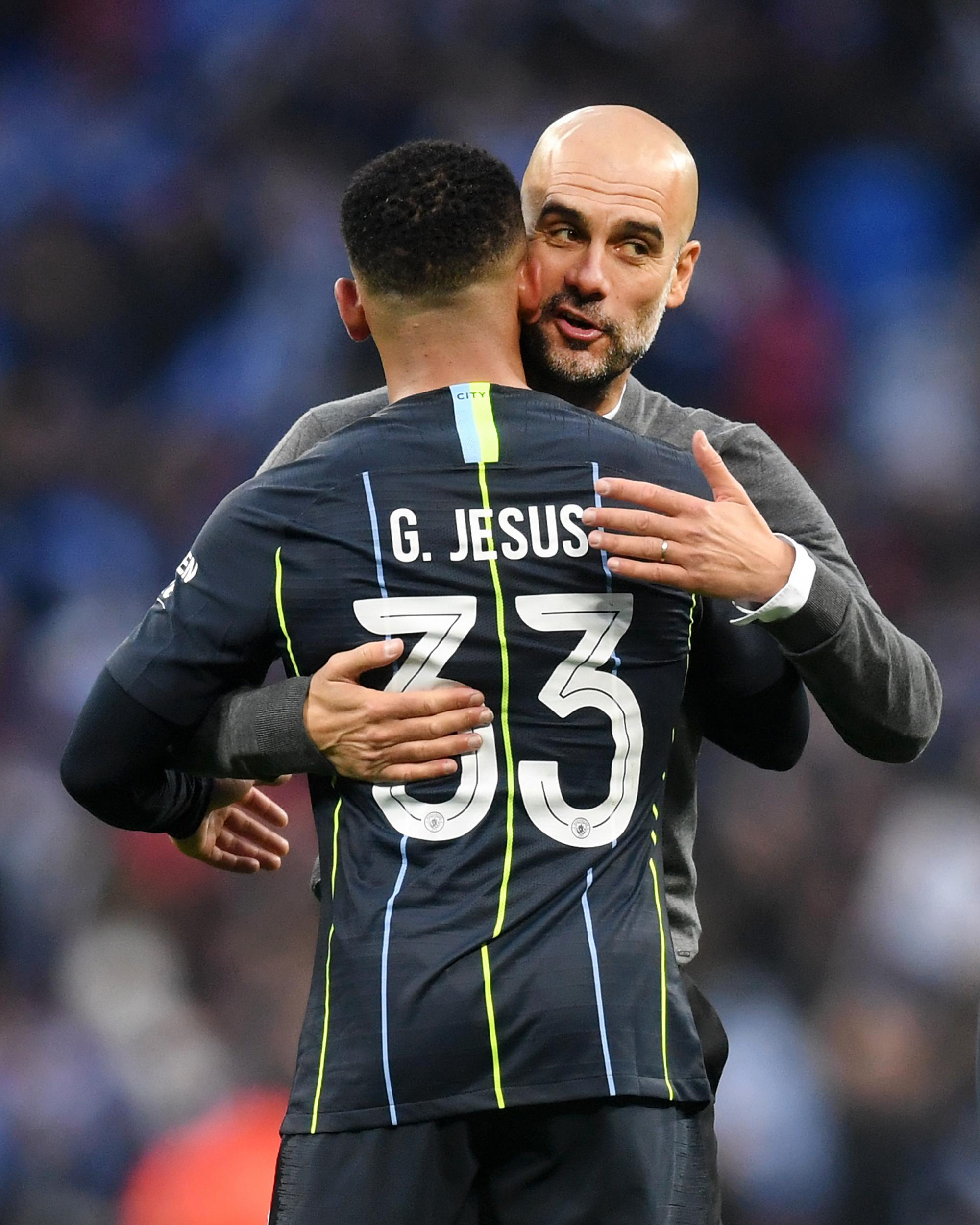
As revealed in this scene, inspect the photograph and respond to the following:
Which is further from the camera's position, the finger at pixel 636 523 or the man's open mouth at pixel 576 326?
the man's open mouth at pixel 576 326

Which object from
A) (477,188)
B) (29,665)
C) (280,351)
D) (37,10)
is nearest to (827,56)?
(280,351)

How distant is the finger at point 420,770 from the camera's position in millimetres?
1726

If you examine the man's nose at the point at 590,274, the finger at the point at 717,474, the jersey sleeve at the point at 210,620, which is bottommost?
the jersey sleeve at the point at 210,620

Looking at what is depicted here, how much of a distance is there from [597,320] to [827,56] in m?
3.63

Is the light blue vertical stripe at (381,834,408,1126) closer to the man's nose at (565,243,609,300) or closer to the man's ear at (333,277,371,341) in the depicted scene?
the man's ear at (333,277,371,341)

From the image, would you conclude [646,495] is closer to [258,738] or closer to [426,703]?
[426,703]

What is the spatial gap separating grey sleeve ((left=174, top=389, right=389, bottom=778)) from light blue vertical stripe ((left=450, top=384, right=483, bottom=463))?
218 mm

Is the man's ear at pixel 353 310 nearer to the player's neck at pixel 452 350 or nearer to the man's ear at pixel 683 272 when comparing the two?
the player's neck at pixel 452 350

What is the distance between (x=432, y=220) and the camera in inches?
72.6

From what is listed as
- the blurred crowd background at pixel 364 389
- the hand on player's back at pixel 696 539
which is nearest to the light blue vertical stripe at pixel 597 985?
Answer: the hand on player's back at pixel 696 539

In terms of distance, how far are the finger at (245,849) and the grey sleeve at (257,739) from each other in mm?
376

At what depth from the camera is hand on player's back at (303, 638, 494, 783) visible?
5.65 ft

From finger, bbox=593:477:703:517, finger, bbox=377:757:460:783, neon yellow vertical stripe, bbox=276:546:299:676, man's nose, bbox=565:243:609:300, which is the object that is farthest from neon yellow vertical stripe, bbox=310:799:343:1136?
man's nose, bbox=565:243:609:300

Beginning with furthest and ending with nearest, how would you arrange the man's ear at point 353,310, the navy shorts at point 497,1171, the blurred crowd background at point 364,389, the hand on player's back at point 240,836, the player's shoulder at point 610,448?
the blurred crowd background at point 364,389, the hand on player's back at point 240,836, the man's ear at point 353,310, the player's shoulder at point 610,448, the navy shorts at point 497,1171
